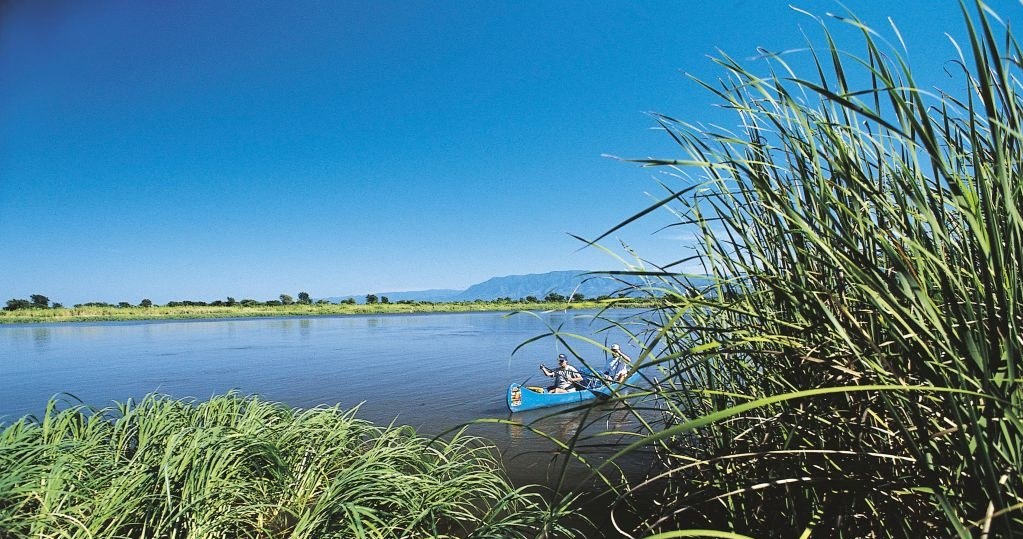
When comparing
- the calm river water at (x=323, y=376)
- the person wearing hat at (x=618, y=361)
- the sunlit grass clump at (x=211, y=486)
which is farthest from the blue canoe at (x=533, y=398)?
the person wearing hat at (x=618, y=361)

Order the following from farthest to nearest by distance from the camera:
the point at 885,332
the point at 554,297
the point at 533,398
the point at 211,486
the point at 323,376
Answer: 1. the point at 323,376
2. the point at 533,398
3. the point at 211,486
4. the point at 554,297
5. the point at 885,332

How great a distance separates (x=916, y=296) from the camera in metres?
1.06

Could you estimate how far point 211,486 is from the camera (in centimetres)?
375

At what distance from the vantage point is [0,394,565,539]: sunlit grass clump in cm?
341

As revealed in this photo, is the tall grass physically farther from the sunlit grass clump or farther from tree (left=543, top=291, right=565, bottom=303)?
the sunlit grass clump

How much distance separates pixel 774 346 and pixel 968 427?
93 centimetres

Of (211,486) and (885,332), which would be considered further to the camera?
(211,486)

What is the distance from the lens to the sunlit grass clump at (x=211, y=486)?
11.2 ft

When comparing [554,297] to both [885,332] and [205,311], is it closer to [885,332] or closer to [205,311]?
[885,332]

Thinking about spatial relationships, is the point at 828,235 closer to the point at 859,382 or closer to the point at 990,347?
the point at 859,382

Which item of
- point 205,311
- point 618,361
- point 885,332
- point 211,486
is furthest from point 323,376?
point 205,311

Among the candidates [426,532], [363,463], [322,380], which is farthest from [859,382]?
[322,380]

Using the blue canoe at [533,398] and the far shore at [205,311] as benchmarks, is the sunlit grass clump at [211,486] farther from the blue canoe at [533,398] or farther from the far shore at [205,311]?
the far shore at [205,311]

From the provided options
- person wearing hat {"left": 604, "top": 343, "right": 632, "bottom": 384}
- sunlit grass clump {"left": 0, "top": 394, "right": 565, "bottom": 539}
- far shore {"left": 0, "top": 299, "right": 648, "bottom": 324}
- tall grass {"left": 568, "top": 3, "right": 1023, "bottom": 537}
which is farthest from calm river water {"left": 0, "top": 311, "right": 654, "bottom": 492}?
far shore {"left": 0, "top": 299, "right": 648, "bottom": 324}
